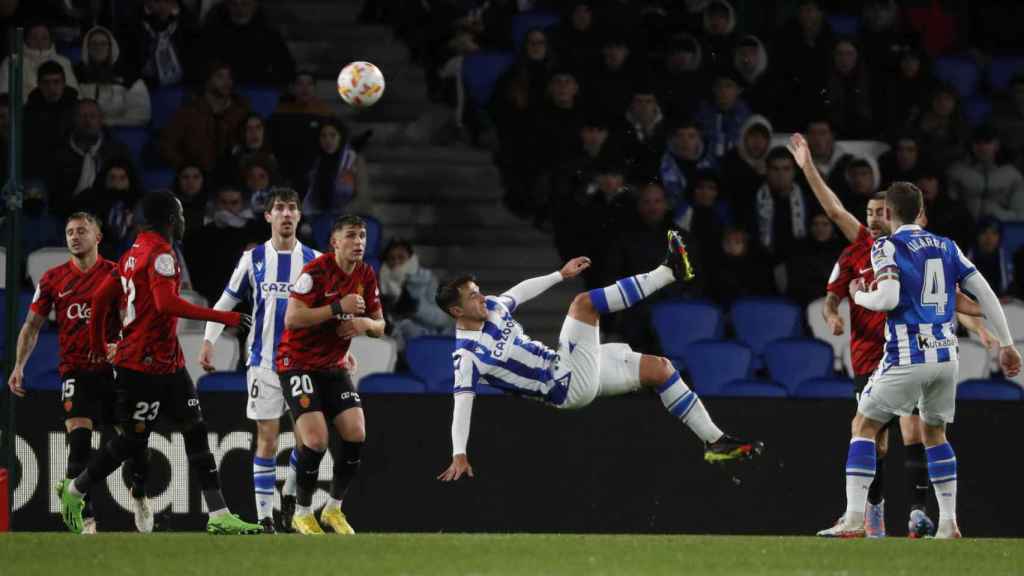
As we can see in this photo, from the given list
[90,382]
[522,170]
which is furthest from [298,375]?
[522,170]

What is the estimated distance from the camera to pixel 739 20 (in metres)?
18.2

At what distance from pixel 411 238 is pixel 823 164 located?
3536 mm

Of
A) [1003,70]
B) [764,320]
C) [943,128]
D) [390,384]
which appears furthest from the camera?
[1003,70]

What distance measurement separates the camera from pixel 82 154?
14078mm

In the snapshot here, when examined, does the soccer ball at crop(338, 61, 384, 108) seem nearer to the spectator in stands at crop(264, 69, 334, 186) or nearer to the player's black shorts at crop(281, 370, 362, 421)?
the spectator in stands at crop(264, 69, 334, 186)

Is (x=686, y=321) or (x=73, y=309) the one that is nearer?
(x=73, y=309)

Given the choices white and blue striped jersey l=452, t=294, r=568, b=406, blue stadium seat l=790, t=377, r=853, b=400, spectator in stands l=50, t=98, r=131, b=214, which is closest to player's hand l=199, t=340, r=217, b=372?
white and blue striped jersey l=452, t=294, r=568, b=406

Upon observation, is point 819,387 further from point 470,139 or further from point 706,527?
point 470,139

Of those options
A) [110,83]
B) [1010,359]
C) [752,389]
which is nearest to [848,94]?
[752,389]

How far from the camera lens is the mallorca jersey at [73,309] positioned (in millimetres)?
11070

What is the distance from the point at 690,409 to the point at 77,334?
3.74 meters

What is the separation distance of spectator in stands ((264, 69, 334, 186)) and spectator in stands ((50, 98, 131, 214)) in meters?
1.22

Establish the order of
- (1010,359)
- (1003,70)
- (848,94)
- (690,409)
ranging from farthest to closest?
(1003,70) < (848,94) < (690,409) < (1010,359)

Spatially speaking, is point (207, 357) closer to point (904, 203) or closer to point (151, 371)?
point (151, 371)
